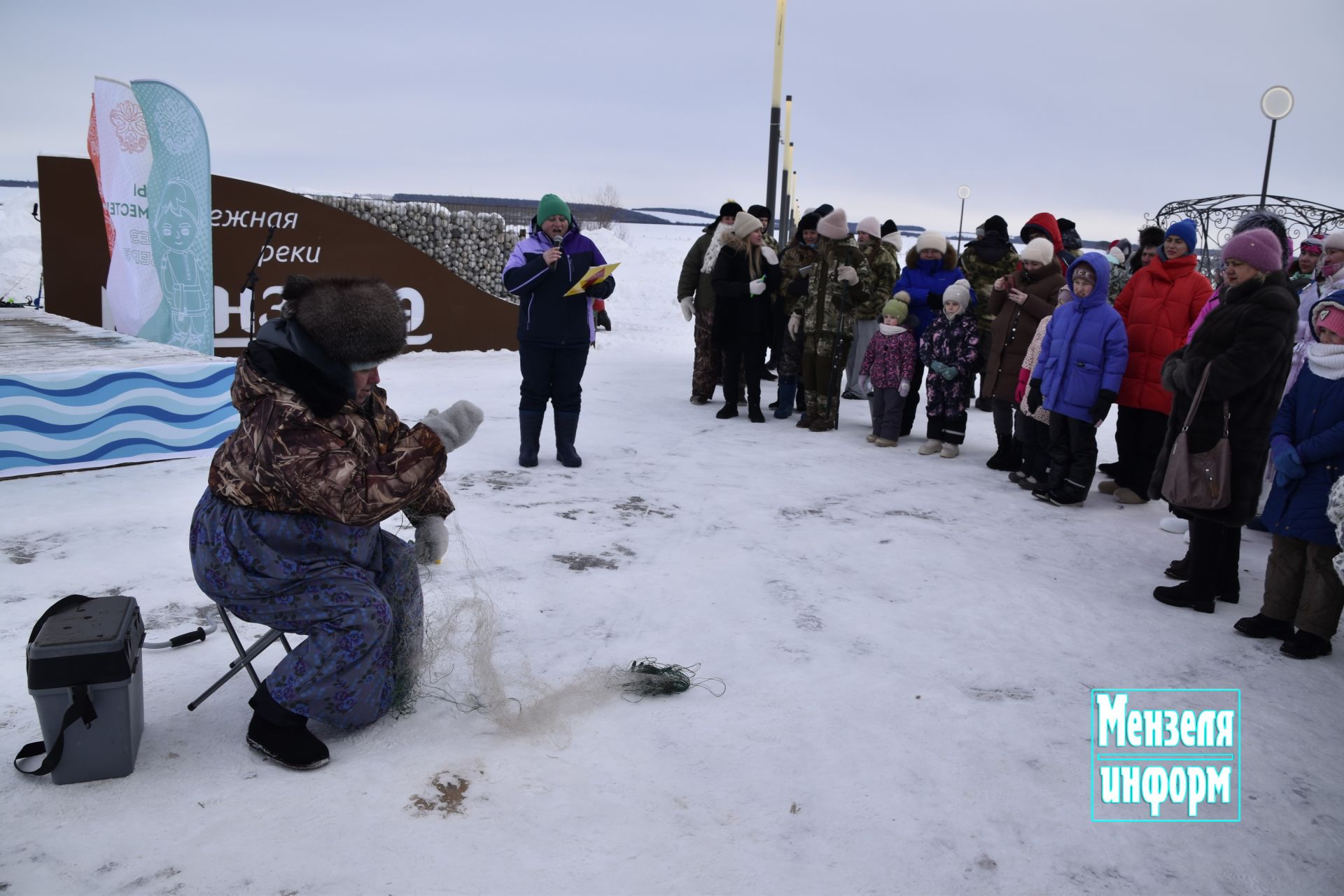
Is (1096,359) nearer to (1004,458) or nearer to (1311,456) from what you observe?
(1004,458)

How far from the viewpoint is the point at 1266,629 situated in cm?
382

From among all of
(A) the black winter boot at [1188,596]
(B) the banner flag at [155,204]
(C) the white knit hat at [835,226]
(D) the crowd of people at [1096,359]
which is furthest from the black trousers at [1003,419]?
(B) the banner flag at [155,204]

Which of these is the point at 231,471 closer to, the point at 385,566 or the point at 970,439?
the point at 385,566

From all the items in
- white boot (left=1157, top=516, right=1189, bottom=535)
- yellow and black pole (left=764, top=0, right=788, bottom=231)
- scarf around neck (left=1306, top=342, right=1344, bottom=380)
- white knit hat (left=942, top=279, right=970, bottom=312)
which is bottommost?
white boot (left=1157, top=516, right=1189, bottom=535)

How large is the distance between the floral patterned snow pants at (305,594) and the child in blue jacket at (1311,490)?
341 cm

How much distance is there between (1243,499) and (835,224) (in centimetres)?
422

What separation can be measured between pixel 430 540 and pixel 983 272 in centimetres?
596

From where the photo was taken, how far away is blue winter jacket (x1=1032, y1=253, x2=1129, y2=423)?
5453 mm

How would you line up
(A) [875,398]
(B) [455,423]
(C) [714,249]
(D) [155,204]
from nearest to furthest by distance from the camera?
(B) [455,423] < (D) [155,204] < (A) [875,398] < (C) [714,249]

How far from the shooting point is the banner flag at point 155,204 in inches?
278

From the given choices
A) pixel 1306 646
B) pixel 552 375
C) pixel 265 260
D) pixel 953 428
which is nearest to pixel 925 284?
pixel 953 428

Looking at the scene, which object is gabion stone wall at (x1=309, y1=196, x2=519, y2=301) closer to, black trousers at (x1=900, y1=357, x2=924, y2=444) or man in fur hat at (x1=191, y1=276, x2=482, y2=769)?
black trousers at (x1=900, y1=357, x2=924, y2=444)

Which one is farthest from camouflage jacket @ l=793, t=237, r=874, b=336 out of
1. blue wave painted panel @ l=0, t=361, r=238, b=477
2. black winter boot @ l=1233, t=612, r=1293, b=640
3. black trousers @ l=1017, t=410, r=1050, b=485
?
blue wave painted panel @ l=0, t=361, r=238, b=477

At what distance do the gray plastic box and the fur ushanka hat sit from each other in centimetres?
98
